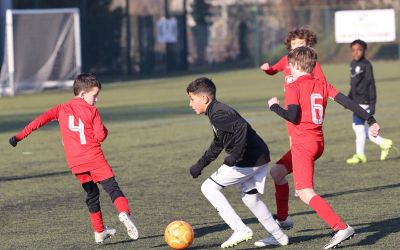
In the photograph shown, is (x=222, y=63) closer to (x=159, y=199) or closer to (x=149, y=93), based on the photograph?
(x=149, y=93)

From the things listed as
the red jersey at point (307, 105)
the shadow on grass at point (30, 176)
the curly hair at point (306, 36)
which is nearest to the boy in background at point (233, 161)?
the red jersey at point (307, 105)

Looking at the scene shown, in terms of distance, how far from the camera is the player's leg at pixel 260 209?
30.7 feet

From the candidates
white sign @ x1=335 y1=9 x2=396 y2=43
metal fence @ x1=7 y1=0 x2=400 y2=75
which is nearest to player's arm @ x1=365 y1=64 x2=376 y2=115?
white sign @ x1=335 y1=9 x2=396 y2=43

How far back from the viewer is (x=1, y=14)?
39875 mm

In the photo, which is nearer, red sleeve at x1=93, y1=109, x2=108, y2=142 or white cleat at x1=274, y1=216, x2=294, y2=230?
red sleeve at x1=93, y1=109, x2=108, y2=142

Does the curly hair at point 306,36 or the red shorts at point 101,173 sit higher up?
the curly hair at point 306,36

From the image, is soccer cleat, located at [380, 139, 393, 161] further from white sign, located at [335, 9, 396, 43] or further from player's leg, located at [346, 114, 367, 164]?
white sign, located at [335, 9, 396, 43]

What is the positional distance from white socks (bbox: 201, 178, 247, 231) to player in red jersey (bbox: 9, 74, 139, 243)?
0.79 metres

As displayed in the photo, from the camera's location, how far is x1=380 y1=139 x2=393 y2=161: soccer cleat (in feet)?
51.9

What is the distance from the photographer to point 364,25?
41781 mm

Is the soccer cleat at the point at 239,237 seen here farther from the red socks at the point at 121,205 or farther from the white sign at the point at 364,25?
the white sign at the point at 364,25

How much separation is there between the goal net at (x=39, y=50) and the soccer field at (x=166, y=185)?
899 centimetres

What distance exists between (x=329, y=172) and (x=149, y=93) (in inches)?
812

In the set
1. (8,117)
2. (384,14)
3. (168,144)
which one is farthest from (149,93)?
(168,144)
